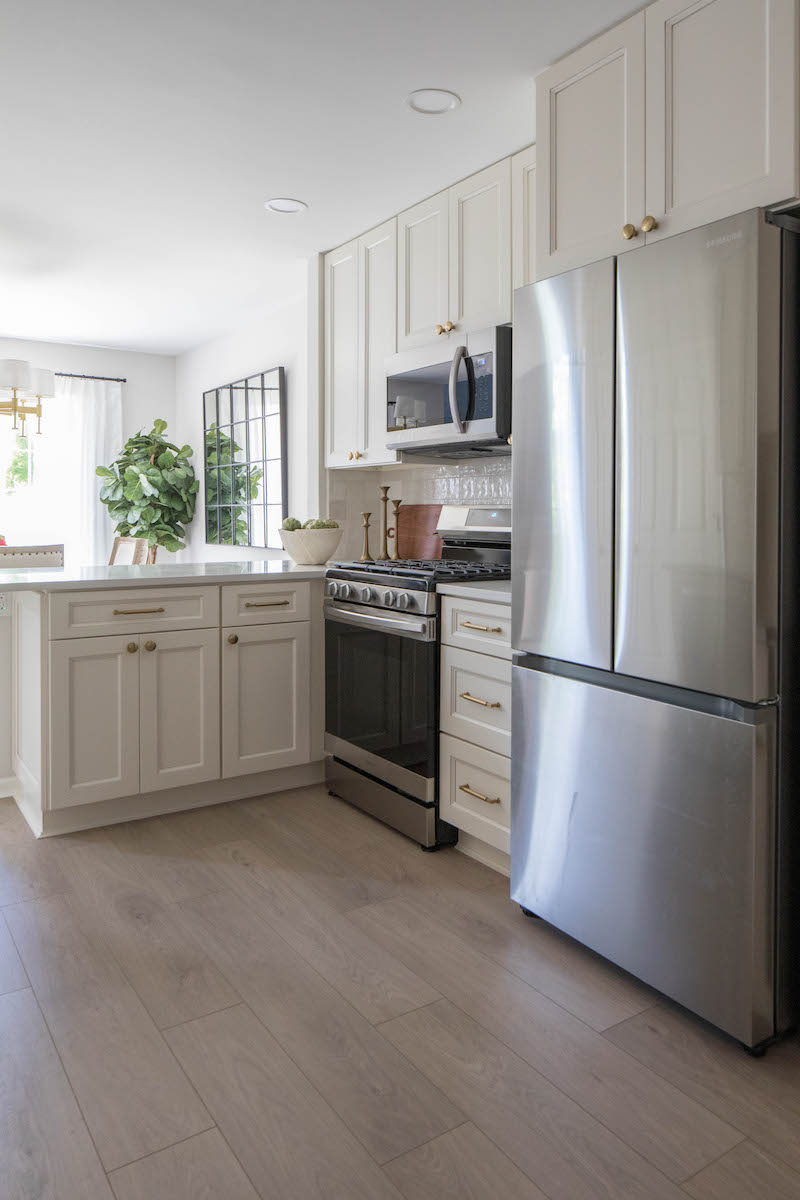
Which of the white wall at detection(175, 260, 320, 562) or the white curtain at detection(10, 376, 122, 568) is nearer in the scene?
the white wall at detection(175, 260, 320, 562)

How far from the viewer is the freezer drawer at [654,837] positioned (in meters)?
1.72

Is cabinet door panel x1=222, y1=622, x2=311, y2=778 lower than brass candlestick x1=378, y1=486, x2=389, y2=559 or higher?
lower

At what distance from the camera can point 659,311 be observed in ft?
6.10

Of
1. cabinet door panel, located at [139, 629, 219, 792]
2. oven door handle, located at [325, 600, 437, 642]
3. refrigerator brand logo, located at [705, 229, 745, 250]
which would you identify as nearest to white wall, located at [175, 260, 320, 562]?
oven door handle, located at [325, 600, 437, 642]

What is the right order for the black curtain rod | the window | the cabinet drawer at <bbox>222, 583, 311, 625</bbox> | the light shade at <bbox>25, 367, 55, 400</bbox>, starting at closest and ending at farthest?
the cabinet drawer at <bbox>222, 583, 311, 625</bbox>
the light shade at <bbox>25, 367, 55, 400</bbox>
the window
the black curtain rod

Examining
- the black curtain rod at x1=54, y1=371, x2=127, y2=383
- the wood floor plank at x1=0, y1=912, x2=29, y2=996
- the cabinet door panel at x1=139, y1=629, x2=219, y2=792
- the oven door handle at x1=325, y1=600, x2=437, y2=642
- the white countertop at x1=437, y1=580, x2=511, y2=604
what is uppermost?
the black curtain rod at x1=54, y1=371, x2=127, y2=383

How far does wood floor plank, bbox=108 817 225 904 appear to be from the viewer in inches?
100

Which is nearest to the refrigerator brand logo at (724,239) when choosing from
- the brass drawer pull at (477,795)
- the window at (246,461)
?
the brass drawer pull at (477,795)

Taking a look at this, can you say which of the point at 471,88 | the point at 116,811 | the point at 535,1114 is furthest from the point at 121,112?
the point at 535,1114

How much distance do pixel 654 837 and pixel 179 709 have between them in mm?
1870

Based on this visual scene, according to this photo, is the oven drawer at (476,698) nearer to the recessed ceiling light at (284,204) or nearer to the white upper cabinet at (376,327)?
the white upper cabinet at (376,327)

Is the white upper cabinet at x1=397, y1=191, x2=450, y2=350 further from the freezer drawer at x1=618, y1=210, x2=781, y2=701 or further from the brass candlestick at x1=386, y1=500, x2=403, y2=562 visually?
the freezer drawer at x1=618, y1=210, x2=781, y2=701

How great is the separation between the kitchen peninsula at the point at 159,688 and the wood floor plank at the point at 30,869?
0.27ft

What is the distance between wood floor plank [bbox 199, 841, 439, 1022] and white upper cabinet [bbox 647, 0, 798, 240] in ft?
6.24
